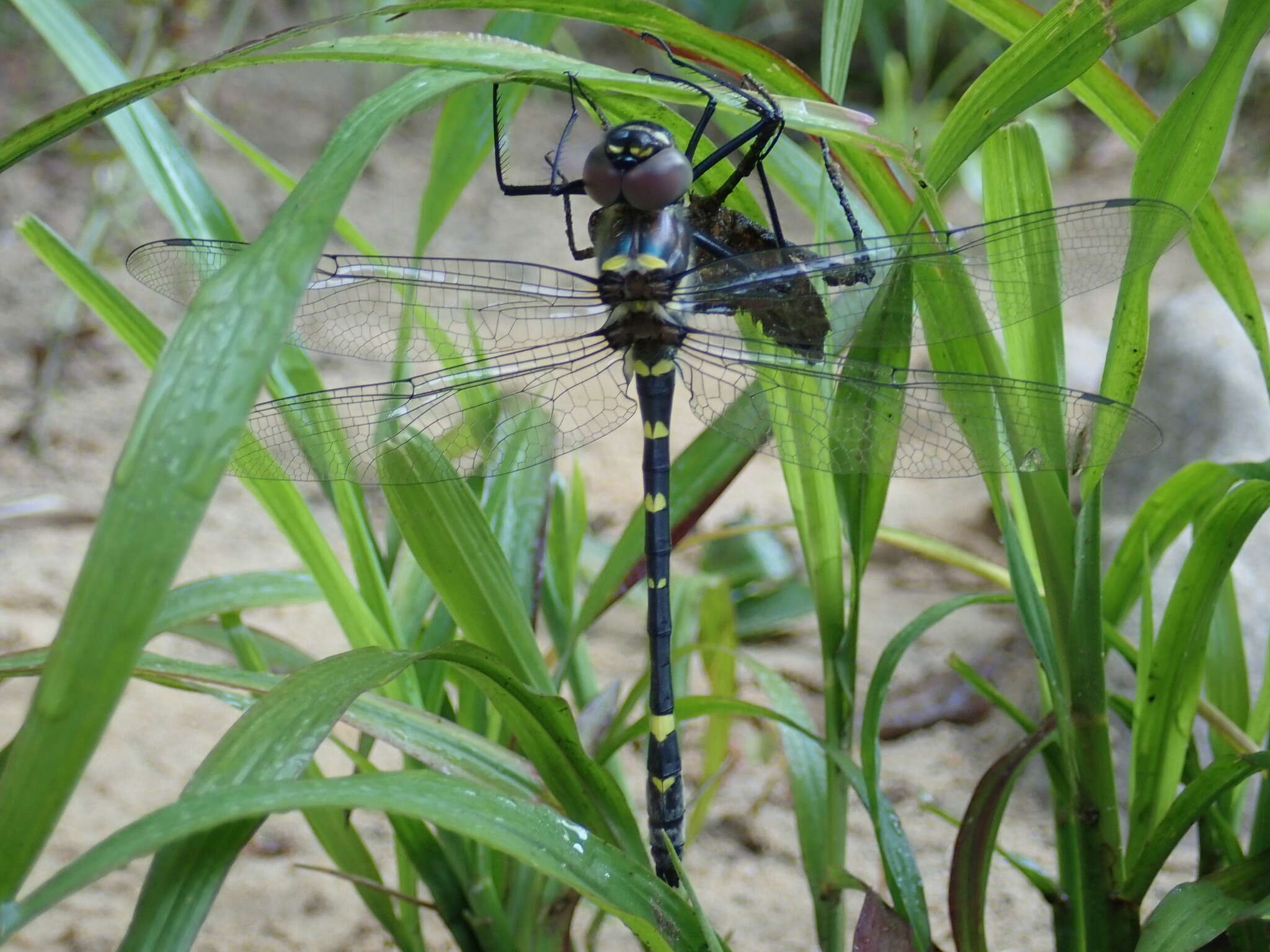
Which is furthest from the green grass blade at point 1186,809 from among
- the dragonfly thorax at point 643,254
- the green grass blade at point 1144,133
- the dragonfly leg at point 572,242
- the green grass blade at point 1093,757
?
the dragonfly leg at point 572,242

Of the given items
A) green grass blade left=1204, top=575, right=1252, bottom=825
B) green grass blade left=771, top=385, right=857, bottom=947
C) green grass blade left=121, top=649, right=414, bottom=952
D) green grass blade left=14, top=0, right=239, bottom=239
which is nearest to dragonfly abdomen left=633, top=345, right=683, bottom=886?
green grass blade left=771, top=385, right=857, bottom=947

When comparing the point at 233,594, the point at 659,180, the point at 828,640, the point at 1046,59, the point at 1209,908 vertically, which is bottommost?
the point at 1209,908

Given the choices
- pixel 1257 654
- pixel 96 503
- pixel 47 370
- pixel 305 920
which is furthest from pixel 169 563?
pixel 47 370

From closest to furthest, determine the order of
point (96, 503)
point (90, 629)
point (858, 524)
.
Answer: point (90, 629) → point (858, 524) → point (96, 503)

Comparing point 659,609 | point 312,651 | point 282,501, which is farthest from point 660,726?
point 312,651

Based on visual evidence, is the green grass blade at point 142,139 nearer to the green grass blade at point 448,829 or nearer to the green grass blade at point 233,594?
the green grass blade at point 233,594

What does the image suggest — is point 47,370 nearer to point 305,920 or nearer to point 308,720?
point 305,920

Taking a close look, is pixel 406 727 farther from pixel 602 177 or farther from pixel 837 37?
pixel 837 37
